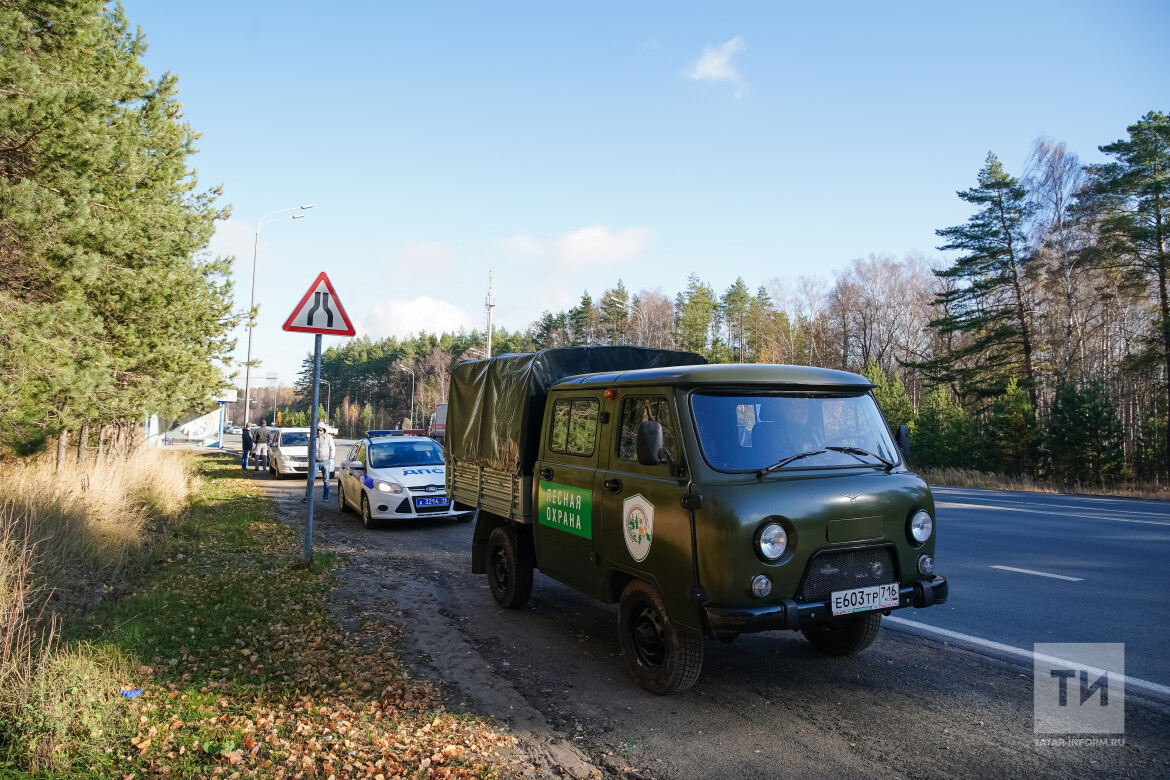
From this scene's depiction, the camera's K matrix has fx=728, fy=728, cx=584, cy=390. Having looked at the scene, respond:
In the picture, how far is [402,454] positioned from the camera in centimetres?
1399

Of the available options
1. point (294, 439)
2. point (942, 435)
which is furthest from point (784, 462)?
point (942, 435)

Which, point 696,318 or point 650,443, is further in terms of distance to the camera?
point 696,318

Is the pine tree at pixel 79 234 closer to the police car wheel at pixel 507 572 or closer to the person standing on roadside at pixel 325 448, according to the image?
the person standing on roadside at pixel 325 448

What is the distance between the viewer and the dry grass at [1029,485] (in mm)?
25469

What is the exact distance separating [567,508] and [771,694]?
2.03 meters

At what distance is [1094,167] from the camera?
31859 millimetres

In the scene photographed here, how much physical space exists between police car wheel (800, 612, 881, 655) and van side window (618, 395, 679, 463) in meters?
1.77

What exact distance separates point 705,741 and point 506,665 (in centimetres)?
183

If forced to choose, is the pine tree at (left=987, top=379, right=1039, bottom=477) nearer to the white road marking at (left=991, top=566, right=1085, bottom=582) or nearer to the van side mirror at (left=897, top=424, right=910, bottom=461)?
the white road marking at (left=991, top=566, right=1085, bottom=582)

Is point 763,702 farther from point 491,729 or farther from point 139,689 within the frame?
point 139,689

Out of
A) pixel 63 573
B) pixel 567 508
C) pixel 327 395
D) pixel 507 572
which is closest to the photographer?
pixel 567 508

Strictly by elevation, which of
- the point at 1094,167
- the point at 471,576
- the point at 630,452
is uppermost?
the point at 1094,167

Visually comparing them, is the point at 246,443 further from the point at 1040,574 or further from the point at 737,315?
the point at 737,315

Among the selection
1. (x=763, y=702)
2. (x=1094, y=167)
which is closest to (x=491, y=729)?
(x=763, y=702)
